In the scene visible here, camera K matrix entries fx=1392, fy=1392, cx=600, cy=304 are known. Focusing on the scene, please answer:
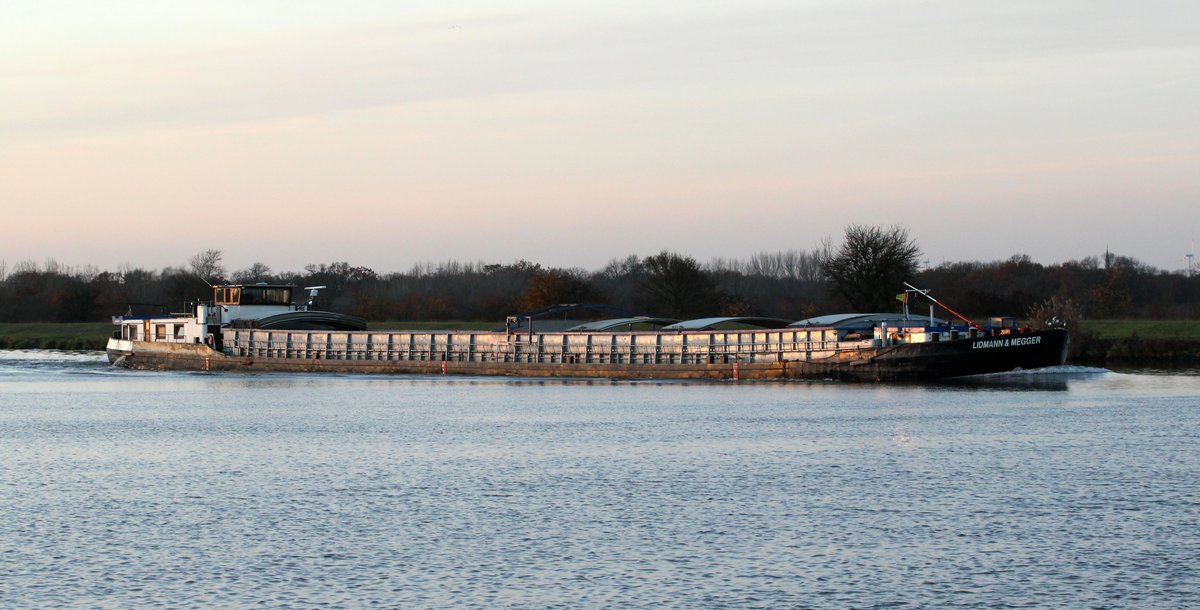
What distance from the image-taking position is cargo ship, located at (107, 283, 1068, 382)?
69500mm

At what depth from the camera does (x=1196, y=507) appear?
28.0m

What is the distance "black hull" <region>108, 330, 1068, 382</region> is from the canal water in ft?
42.2

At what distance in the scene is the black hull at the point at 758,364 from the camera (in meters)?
68.8

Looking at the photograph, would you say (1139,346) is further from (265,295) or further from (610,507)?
(610,507)

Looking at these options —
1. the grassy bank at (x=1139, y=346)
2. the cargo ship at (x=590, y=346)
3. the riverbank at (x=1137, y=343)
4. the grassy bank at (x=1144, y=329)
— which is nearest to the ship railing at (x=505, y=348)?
the cargo ship at (x=590, y=346)

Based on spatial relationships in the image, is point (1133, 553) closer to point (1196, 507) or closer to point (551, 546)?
point (1196, 507)

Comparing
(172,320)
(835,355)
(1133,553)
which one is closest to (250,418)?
(835,355)

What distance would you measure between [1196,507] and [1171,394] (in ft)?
115

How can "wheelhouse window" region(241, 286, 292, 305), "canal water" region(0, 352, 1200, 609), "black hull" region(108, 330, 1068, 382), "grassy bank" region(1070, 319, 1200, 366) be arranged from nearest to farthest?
"canal water" region(0, 352, 1200, 609)
"black hull" region(108, 330, 1068, 382)
"grassy bank" region(1070, 319, 1200, 366)
"wheelhouse window" region(241, 286, 292, 305)

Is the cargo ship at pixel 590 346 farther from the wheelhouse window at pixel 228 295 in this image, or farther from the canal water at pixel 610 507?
the canal water at pixel 610 507

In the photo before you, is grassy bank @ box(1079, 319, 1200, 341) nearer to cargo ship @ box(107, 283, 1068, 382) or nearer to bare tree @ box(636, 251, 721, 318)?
cargo ship @ box(107, 283, 1068, 382)

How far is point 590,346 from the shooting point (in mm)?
85938

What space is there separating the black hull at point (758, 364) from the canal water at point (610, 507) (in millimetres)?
12876

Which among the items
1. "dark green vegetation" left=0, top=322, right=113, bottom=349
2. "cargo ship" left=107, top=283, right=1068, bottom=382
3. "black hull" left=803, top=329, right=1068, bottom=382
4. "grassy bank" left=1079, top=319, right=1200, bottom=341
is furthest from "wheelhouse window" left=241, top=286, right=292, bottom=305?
"grassy bank" left=1079, top=319, right=1200, bottom=341
